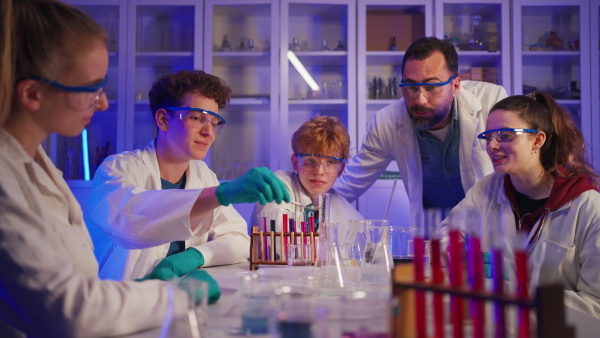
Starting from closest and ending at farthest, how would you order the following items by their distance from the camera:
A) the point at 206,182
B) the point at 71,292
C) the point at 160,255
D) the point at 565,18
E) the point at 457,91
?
the point at 71,292 < the point at 160,255 < the point at 206,182 < the point at 457,91 < the point at 565,18

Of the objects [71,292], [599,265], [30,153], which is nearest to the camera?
[71,292]

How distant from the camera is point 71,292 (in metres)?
0.97

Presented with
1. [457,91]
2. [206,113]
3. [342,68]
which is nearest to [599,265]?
[457,91]

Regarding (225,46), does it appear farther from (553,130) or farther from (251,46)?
(553,130)

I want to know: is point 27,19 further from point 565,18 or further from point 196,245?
point 565,18

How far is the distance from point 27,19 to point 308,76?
344 centimetres

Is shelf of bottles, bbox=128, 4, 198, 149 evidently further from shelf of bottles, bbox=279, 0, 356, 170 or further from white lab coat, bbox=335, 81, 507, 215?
white lab coat, bbox=335, 81, 507, 215

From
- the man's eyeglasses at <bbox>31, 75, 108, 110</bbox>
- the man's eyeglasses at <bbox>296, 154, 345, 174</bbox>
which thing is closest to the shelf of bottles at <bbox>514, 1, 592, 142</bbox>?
the man's eyeglasses at <bbox>296, 154, 345, 174</bbox>

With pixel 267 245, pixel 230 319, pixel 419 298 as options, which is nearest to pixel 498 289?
pixel 419 298

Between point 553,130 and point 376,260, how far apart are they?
3.90 ft

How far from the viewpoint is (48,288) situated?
3.16 feet

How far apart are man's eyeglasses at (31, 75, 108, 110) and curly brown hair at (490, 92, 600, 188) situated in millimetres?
1666

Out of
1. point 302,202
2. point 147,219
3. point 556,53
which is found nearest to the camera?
point 147,219

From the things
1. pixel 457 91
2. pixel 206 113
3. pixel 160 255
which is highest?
pixel 457 91
